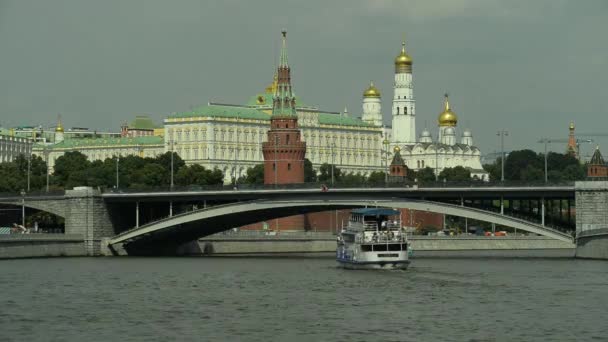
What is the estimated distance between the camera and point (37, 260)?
118 m

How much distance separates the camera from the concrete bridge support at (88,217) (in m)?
130

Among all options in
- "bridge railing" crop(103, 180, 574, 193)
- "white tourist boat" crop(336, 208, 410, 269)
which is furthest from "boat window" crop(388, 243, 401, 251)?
"bridge railing" crop(103, 180, 574, 193)

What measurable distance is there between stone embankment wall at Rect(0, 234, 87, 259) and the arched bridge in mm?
2818

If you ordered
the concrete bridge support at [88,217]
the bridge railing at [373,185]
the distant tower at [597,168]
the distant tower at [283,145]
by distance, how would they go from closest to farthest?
1. the bridge railing at [373,185]
2. the concrete bridge support at [88,217]
3. the distant tower at [597,168]
4. the distant tower at [283,145]

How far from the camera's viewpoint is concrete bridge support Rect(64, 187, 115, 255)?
130 m

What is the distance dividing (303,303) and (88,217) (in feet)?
174

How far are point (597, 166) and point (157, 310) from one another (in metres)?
63.9

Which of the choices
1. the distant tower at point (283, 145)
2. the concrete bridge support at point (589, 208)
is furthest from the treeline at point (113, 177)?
the concrete bridge support at point (589, 208)

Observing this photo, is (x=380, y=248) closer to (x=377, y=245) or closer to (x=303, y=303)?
(x=377, y=245)

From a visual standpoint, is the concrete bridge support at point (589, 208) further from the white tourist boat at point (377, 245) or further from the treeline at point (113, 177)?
the treeline at point (113, 177)

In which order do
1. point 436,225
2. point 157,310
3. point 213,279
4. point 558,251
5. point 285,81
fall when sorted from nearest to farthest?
point 157,310 → point 213,279 → point 558,251 → point 285,81 → point 436,225

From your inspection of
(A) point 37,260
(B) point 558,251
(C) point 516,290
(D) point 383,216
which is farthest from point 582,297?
(B) point 558,251

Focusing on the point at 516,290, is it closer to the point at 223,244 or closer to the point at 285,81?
the point at 223,244

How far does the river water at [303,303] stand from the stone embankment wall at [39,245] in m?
10.7
